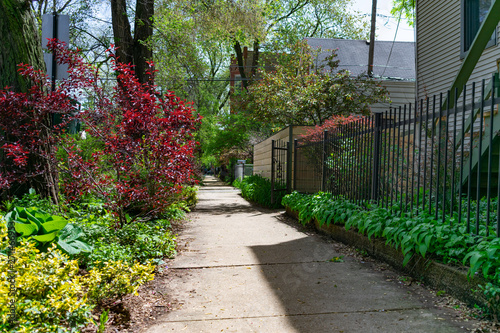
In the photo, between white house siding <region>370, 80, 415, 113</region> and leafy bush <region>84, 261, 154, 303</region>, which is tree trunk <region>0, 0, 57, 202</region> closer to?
leafy bush <region>84, 261, 154, 303</region>

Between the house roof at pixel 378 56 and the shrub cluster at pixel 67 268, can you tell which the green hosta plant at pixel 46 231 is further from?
the house roof at pixel 378 56

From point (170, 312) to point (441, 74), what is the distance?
1068cm

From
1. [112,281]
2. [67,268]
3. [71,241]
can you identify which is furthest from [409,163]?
[67,268]

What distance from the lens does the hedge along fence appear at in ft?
10.9

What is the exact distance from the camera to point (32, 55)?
253 inches

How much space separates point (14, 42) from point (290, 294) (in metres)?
5.61

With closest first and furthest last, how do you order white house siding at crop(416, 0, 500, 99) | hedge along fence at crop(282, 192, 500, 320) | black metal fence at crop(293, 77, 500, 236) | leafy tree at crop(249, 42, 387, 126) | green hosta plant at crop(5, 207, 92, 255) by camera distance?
hedge along fence at crop(282, 192, 500, 320) → green hosta plant at crop(5, 207, 92, 255) → black metal fence at crop(293, 77, 500, 236) → white house siding at crop(416, 0, 500, 99) → leafy tree at crop(249, 42, 387, 126)

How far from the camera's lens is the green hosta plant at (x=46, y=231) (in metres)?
4.00

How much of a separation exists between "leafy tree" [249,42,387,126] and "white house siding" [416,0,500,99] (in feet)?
9.40

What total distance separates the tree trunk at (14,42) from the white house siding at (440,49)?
370 inches

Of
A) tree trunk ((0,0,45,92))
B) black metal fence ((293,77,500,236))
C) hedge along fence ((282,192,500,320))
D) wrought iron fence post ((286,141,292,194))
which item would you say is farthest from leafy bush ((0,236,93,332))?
wrought iron fence post ((286,141,292,194))

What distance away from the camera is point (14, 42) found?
6.23 m

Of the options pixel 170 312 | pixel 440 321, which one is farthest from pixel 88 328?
pixel 440 321

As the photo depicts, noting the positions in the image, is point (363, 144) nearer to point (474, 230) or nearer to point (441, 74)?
point (474, 230)
